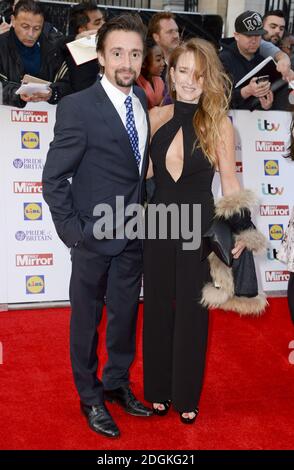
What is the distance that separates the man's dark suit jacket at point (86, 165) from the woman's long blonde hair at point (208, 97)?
38 cm

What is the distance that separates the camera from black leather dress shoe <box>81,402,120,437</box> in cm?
311

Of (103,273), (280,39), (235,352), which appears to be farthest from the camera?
(280,39)

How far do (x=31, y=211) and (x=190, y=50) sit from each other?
101 inches

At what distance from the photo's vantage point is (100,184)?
295 cm

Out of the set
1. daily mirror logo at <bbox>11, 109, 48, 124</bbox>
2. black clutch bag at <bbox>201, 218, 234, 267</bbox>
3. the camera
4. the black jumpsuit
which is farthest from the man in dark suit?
the camera

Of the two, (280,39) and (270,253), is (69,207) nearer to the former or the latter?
(270,253)

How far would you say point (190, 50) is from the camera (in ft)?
9.64

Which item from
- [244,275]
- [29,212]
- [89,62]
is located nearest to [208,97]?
[244,275]

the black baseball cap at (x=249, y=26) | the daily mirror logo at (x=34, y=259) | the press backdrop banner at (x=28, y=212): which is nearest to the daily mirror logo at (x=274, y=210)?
the black baseball cap at (x=249, y=26)

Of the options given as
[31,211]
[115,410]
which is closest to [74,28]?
[31,211]

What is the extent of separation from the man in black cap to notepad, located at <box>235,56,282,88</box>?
102 mm

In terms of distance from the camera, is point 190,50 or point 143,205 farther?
point 143,205

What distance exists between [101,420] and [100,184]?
1.25 metres

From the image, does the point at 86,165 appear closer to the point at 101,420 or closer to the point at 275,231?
the point at 101,420
